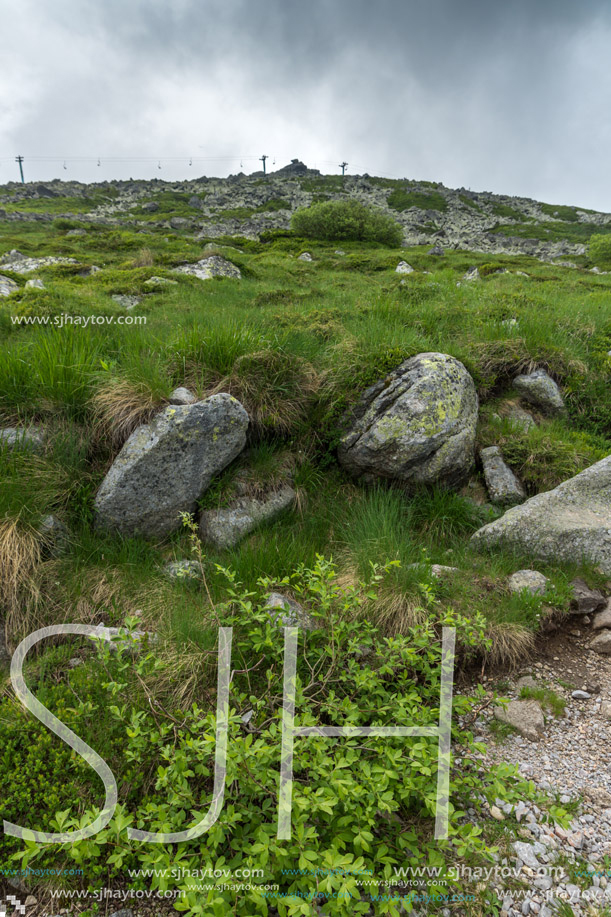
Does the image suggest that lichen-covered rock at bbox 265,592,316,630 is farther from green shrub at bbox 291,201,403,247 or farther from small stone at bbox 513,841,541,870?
green shrub at bbox 291,201,403,247

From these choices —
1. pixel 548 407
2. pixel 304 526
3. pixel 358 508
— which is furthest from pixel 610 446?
pixel 304 526

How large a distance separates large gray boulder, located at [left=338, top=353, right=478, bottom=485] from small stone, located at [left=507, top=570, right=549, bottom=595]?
1.79 m

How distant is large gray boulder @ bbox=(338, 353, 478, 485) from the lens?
634cm

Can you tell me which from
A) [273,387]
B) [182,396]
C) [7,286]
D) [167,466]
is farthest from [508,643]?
[7,286]

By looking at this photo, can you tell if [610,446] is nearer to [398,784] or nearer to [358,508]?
[358,508]

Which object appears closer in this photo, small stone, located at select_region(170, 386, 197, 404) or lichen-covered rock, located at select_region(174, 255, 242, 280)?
small stone, located at select_region(170, 386, 197, 404)

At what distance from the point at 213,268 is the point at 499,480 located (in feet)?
54.6

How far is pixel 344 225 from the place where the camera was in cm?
4412

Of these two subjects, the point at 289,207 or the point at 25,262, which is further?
the point at 289,207

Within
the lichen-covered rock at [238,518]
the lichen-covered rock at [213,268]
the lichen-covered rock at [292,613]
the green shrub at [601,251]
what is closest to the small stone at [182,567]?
the lichen-covered rock at [238,518]

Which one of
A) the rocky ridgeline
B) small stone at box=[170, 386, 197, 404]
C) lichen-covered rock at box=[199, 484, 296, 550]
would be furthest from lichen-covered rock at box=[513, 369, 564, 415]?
the rocky ridgeline

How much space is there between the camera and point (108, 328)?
7930mm

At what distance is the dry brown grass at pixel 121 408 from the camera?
6.01 meters

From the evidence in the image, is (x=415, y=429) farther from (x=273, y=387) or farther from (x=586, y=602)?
(x=586, y=602)
